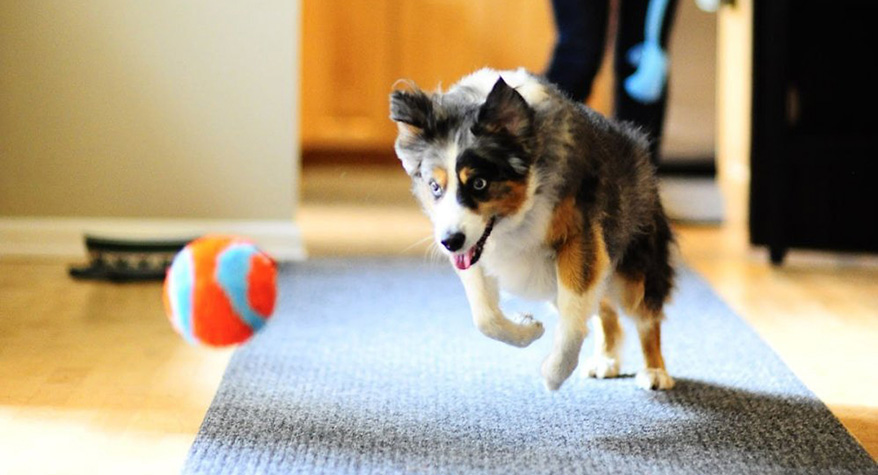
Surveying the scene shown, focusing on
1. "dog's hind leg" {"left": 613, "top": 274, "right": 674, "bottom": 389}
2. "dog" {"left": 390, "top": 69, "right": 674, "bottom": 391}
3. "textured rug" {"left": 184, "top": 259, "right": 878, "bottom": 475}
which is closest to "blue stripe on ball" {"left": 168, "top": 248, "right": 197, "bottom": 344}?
"textured rug" {"left": 184, "top": 259, "right": 878, "bottom": 475}

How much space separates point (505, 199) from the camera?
1993 mm

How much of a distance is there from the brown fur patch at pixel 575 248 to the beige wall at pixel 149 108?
189 cm

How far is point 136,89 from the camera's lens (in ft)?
12.5

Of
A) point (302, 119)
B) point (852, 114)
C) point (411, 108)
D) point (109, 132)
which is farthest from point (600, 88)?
point (411, 108)

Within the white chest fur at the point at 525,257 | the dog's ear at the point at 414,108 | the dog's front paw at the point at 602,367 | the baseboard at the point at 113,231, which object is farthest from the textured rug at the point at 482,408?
the baseboard at the point at 113,231

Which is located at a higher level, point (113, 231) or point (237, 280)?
point (237, 280)

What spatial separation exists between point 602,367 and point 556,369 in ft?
1.24

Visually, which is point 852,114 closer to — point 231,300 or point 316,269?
point 316,269

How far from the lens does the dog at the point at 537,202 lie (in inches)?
77.4

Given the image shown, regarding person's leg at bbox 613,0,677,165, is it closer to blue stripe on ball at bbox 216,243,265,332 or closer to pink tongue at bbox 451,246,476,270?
pink tongue at bbox 451,246,476,270

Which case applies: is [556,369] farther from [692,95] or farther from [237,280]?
[692,95]

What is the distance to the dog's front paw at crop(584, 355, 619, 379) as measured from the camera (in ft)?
8.04

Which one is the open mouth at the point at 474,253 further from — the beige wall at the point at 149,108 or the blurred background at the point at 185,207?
the beige wall at the point at 149,108

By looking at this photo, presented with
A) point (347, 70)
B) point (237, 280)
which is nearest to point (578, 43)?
point (237, 280)
